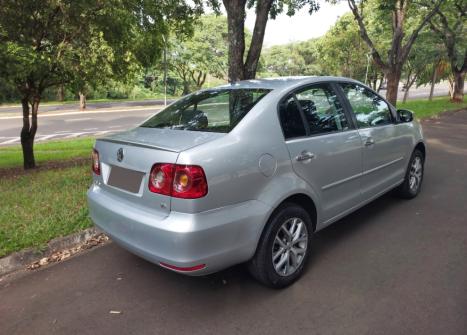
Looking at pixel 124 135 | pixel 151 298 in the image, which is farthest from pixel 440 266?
pixel 124 135

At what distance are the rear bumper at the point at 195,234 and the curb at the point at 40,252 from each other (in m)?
0.91

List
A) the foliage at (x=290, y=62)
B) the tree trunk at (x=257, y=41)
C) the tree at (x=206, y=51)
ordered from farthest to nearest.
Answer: the foliage at (x=290, y=62) → the tree at (x=206, y=51) → the tree trunk at (x=257, y=41)

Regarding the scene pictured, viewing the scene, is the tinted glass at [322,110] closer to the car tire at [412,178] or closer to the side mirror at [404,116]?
the side mirror at [404,116]

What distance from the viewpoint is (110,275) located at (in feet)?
10.7

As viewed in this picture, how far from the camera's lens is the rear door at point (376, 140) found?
371 centimetres

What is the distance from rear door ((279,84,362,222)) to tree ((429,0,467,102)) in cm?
1741

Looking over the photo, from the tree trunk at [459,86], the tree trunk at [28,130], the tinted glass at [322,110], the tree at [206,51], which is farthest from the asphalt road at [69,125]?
the tree trunk at [459,86]

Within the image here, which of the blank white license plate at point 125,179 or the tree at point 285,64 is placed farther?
the tree at point 285,64

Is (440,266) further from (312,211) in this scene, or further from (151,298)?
(151,298)

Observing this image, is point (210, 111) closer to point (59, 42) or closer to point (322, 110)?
point (322, 110)

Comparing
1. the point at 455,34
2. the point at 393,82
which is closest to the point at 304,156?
the point at 393,82

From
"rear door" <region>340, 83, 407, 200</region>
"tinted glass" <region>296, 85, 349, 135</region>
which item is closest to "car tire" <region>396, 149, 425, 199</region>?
"rear door" <region>340, 83, 407, 200</region>

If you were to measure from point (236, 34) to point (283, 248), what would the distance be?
487 cm

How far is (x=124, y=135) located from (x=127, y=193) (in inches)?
21.0
